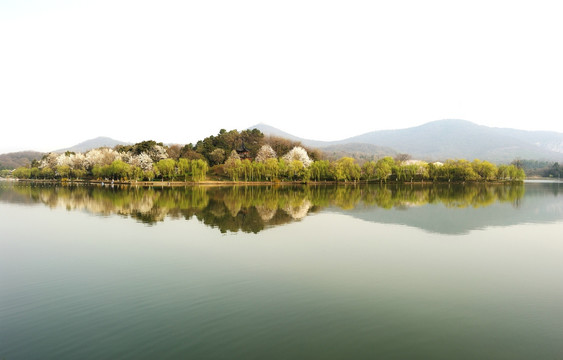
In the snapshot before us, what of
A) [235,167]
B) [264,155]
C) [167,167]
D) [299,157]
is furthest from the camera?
[264,155]

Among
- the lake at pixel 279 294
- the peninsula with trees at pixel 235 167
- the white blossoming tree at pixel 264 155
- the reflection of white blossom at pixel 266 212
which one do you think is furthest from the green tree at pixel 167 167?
the lake at pixel 279 294

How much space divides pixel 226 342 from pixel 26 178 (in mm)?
142798

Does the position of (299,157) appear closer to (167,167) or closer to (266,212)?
(167,167)

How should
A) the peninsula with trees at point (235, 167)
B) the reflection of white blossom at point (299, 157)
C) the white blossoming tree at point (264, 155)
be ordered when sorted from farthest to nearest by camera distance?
the white blossoming tree at point (264, 155) < the reflection of white blossom at point (299, 157) < the peninsula with trees at point (235, 167)

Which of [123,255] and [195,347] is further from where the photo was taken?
[123,255]

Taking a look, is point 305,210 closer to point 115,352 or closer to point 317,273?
point 317,273

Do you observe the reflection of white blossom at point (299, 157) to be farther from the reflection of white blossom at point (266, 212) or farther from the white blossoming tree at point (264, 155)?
the reflection of white blossom at point (266, 212)

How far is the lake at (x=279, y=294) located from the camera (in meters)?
7.66

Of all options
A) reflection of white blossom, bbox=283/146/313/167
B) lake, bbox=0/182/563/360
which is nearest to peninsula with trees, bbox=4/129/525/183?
reflection of white blossom, bbox=283/146/313/167

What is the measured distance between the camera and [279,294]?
1073 centimetres

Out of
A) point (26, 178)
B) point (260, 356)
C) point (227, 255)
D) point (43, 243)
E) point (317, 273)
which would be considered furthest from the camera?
point (26, 178)

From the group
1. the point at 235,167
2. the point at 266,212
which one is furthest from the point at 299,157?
the point at 266,212

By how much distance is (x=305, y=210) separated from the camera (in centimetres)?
3269

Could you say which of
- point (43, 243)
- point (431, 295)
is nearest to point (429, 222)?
point (431, 295)
